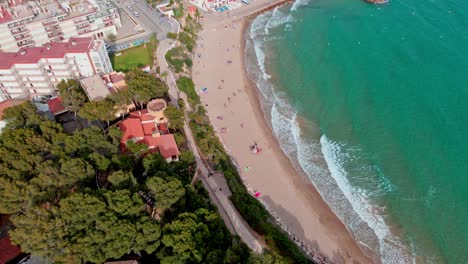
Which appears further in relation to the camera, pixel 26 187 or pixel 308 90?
pixel 308 90

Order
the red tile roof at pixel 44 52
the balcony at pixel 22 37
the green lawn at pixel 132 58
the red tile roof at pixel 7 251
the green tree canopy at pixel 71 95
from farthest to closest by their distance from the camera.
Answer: the balcony at pixel 22 37 → the green lawn at pixel 132 58 → the red tile roof at pixel 44 52 → the green tree canopy at pixel 71 95 → the red tile roof at pixel 7 251

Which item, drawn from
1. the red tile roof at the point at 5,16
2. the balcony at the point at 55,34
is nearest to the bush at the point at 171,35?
the balcony at the point at 55,34

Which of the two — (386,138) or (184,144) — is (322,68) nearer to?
(386,138)

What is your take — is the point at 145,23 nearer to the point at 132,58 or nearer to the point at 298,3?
the point at 132,58

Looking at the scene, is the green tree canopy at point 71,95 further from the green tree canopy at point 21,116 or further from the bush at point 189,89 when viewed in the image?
the bush at point 189,89

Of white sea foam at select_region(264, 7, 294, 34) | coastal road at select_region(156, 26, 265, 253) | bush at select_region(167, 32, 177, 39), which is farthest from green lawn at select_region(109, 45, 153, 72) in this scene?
white sea foam at select_region(264, 7, 294, 34)

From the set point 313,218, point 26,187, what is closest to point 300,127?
point 313,218
